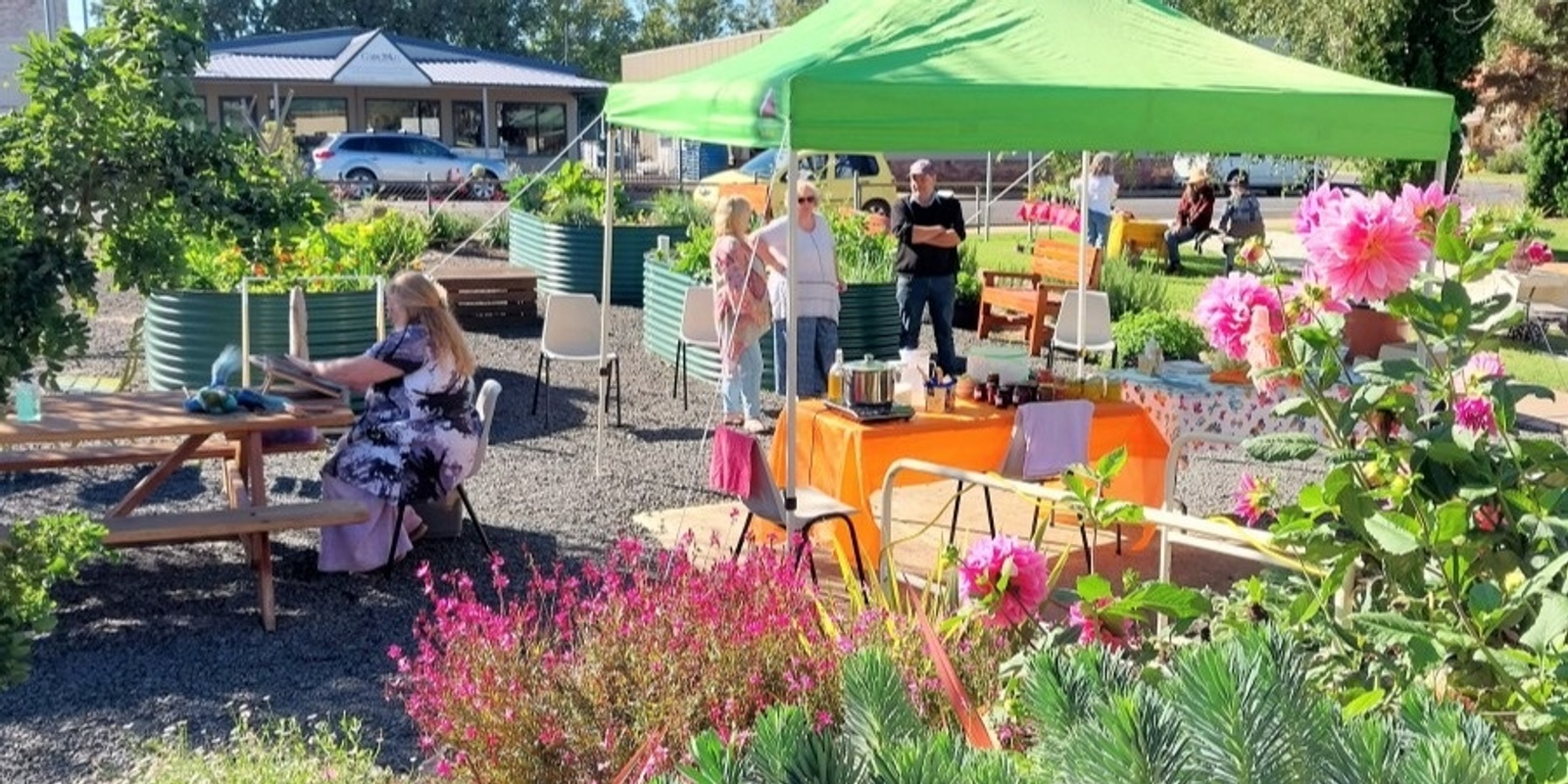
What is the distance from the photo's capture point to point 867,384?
6.36m

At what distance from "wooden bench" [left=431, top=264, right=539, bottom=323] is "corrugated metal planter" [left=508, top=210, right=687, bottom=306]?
1.09 m

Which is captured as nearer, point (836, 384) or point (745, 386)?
point (836, 384)

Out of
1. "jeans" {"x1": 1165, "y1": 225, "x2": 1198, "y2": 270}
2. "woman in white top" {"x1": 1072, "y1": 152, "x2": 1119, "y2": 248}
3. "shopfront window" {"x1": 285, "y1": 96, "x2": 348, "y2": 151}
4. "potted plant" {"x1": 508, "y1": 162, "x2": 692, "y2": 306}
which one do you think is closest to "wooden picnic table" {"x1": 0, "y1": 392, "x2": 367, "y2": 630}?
"potted plant" {"x1": 508, "y1": 162, "x2": 692, "y2": 306}

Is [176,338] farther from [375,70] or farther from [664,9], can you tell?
[664,9]

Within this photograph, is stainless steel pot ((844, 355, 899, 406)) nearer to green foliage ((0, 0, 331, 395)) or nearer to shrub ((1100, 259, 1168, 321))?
green foliage ((0, 0, 331, 395))

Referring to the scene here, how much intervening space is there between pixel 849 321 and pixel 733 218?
97.9 inches

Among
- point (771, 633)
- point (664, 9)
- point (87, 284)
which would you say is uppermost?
point (664, 9)

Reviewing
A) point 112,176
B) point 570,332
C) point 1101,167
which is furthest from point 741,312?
point 1101,167

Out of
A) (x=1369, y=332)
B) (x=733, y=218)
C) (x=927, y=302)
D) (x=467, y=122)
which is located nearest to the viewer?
(x=1369, y=332)

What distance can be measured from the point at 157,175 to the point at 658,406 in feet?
22.6

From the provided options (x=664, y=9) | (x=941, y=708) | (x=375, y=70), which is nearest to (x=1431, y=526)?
(x=941, y=708)

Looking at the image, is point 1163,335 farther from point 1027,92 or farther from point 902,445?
point 1027,92

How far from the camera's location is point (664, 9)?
64688mm

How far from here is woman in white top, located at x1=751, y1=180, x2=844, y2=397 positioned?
28.7 feet
